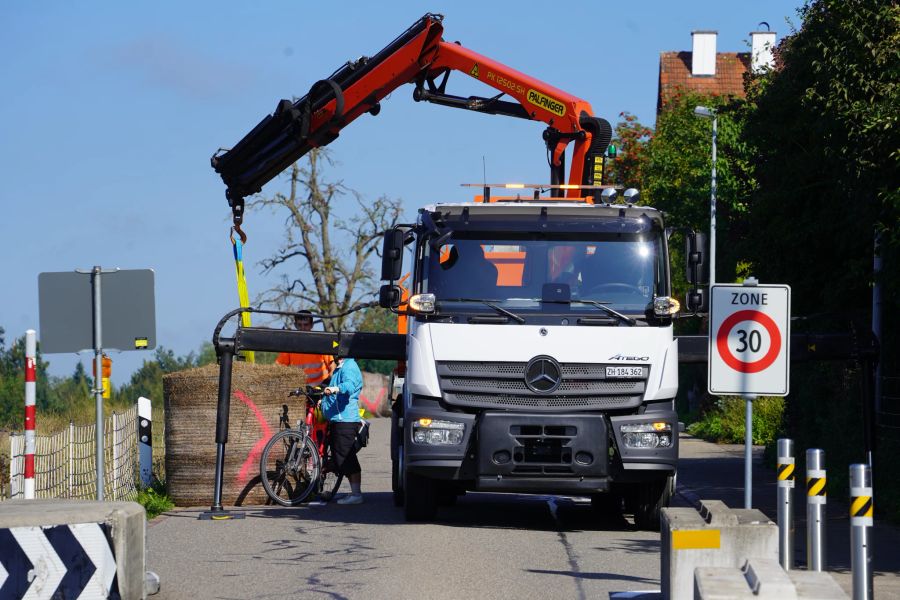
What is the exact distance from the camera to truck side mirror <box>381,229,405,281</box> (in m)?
13.6

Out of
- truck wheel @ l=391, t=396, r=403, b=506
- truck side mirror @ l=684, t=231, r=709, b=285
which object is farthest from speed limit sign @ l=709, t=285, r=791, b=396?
truck wheel @ l=391, t=396, r=403, b=506

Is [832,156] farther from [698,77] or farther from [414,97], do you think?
[698,77]

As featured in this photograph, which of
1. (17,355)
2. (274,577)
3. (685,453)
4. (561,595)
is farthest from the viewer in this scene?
(17,355)

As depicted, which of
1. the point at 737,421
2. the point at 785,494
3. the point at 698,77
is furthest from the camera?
the point at 698,77

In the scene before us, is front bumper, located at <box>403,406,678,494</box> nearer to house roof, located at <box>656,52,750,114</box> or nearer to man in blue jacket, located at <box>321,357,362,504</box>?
man in blue jacket, located at <box>321,357,362,504</box>

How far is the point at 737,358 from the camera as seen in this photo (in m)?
10.7

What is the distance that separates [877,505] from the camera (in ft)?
49.4

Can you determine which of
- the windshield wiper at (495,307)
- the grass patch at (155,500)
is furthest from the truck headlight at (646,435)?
the grass patch at (155,500)

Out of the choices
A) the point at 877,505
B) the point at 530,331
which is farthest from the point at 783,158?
the point at 530,331

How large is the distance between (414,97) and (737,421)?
1540cm

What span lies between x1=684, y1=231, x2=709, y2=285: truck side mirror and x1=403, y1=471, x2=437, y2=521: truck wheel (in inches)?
125

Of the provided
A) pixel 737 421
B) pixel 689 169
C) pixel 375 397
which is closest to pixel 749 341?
pixel 737 421

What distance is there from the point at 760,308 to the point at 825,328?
28.7ft

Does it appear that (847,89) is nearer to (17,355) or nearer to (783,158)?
(783,158)
